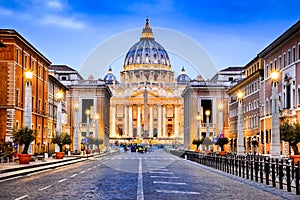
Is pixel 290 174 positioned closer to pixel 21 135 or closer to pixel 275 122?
pixel 275 122

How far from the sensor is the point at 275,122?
34.1 metres

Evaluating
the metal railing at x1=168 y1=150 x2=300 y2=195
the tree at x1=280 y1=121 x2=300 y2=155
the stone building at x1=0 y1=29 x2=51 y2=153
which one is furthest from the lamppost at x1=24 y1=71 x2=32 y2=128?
the tree at x1=280 y1=121 x2=300 y2=155

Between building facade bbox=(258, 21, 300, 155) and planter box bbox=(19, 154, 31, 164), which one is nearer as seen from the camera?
planter box bbox=(19, 154, 31, 164)

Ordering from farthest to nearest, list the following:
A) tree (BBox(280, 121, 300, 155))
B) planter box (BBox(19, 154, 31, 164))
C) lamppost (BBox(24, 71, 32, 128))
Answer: lamppost (BBox(24, 71, 32, 128))
tree (BBox(280, 121, 300, 155))
planter box (BBox(19, 154, 31, 164))

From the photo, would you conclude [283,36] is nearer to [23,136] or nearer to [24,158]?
[23,136]

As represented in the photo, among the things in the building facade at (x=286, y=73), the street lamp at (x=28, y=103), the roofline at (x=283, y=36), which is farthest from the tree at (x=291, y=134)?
the street lamp at (x=28, y=103)

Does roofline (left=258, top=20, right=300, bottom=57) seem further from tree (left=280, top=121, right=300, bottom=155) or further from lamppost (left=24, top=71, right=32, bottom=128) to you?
lamppost (left=24, top=71, right=32, bottom=128)

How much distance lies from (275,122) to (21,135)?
19044 mm

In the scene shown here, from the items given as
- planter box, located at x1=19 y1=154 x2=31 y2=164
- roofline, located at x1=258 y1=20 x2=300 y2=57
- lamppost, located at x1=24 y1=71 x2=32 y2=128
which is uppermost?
roofline, located at x1=258 y1=20 x2=300 y2=57

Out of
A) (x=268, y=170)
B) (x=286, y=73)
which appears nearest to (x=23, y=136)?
(x=268, y=170)

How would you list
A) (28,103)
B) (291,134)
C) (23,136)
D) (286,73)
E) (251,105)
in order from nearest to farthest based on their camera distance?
(291,134) < (28,103) < (23,136) < (286,73) < (251,105)

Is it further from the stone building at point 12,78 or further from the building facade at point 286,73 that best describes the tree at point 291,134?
the stone building at point 12,78

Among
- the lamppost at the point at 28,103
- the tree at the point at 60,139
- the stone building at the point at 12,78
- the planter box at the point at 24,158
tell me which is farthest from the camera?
the tree at the point at 60,139

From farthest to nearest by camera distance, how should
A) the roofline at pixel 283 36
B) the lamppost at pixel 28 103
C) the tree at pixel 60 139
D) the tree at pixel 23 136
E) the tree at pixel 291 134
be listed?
the tree at pixel 60 139 < the roofline at pixel 283 36 < the tree at pixel 23 136 < the lamppost at pixel 28 103 < the tree at pixel 291 134
